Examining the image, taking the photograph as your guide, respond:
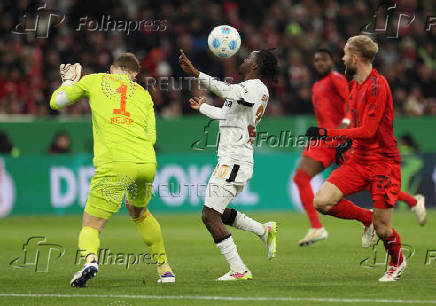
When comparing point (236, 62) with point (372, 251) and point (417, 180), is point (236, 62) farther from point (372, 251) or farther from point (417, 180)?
point (372, 251)

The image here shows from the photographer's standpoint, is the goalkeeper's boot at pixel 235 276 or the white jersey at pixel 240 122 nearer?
the goalkeeper's boot at pixel 235 276

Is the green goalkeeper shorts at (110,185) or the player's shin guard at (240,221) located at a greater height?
the green goalkeeper shorts at (110,185)

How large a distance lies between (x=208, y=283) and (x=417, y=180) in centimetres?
1088

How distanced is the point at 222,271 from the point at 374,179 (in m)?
2.02

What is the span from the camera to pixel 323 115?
12594 mm

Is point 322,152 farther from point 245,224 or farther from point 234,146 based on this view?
point 234,146

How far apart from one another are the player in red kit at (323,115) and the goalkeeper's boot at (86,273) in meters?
5.10

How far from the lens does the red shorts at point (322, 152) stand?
486 inches

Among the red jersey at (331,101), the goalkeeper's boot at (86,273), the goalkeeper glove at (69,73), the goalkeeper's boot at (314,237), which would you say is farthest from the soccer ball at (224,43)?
the goalkeeper's boot at (314,237)

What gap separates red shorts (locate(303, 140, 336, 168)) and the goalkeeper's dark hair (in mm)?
3810

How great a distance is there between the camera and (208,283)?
8242 millimetres

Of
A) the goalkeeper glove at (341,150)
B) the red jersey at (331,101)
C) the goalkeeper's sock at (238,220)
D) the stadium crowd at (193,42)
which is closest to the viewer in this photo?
the goalkeeper's sock at (238,220)

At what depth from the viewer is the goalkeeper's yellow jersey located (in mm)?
8094

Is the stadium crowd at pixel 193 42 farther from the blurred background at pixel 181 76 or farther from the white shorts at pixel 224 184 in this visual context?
the white shorts at pixel 224 184
